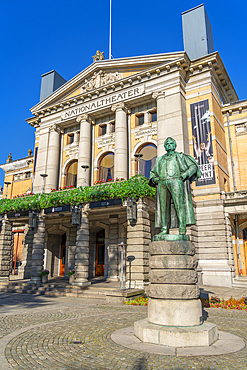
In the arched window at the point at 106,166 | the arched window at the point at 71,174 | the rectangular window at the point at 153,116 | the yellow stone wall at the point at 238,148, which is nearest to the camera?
the yellow stone wall at the point at 238,148

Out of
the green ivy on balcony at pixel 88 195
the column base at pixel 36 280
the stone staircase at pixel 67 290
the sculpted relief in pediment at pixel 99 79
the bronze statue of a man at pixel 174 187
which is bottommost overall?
the stone staircase at pixel 67 290

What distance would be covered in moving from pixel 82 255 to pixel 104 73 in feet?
60.6

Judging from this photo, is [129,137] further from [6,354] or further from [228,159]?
[6,354]

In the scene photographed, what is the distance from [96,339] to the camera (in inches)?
279

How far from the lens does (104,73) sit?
28281 mm

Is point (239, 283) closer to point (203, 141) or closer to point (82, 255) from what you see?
point (203, 141)

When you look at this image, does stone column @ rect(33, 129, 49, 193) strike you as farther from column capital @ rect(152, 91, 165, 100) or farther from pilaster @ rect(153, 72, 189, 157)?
pilaster @ rect(153, 72, 189, 157)

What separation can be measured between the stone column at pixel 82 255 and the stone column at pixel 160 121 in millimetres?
8124

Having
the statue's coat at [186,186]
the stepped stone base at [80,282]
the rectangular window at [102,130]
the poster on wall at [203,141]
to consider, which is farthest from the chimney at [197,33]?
the stepped stone base at [80,282]

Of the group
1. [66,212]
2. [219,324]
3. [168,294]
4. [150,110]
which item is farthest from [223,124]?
[168,294]

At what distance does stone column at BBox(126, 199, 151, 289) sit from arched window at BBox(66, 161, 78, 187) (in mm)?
12133

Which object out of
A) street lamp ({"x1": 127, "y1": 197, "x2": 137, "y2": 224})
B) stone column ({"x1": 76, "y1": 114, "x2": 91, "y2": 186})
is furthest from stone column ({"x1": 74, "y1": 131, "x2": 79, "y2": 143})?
street lamp ({"x1": 127, "y1": 197, "x2": 137, "y2": 224})

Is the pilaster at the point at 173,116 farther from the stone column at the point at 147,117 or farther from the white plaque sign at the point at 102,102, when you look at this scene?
the white plaque sign at the point at 102,102

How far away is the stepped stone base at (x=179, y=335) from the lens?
616 centimetres
